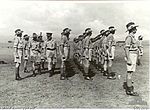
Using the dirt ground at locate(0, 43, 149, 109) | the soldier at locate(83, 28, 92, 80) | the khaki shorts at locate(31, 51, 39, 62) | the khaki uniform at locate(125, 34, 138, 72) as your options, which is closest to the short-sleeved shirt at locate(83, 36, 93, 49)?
the soldier at locate(83, 28, 92, 80)

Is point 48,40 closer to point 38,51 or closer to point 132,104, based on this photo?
point 38,51

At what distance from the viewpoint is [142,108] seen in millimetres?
4047

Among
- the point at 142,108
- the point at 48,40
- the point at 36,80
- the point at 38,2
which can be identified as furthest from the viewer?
the point at 48,40

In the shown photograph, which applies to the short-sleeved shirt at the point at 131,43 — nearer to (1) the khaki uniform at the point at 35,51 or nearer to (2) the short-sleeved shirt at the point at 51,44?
(2) the short-sleeved shirt at the point at 51,44

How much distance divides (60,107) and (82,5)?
1980 millimetres

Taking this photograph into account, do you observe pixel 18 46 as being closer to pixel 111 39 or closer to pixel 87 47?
pixel 87 47

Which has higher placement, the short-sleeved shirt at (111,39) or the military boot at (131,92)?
the short-sleeved shirt at (111,39)

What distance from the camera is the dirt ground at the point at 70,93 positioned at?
4102 millimetres

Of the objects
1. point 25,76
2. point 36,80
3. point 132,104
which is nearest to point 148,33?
point 132,104

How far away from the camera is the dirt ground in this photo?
13.5ft

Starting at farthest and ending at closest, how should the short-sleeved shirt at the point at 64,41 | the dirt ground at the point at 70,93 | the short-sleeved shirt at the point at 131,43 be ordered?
the short-sleeved shirt at the point at 64,41 < the short-sleeved shirt at the point at 131,43 < the dirt ground at the point at 70,93

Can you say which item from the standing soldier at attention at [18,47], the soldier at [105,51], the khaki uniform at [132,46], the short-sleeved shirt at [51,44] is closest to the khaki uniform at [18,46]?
the standing soldier at attention at [18,47]

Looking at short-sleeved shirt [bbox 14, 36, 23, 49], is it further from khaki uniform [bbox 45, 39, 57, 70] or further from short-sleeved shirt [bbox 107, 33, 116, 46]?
short-sleeved shirt [bbox 107, 33, 116, 46]

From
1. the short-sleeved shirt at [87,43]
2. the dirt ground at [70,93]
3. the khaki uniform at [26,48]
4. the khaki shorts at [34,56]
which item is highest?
the short-sleeved shirt at [87,43]
